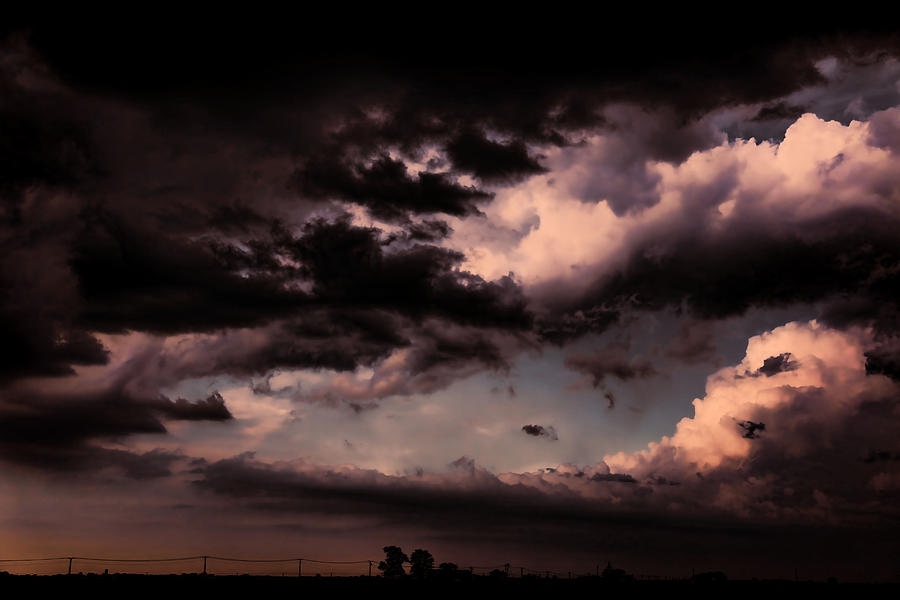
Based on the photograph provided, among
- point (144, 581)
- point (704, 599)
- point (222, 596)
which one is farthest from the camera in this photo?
point (704, 599)

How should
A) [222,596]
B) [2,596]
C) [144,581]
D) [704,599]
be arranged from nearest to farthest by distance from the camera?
[2,596]
[222,596]
[144,581]
[704,599]

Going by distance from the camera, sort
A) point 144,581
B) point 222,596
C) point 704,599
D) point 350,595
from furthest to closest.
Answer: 1. point 704,599
2. point 144,581
3. point 350,595
4. point 222,596

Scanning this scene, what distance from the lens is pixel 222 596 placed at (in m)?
74.0

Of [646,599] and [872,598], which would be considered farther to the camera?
[872,598]

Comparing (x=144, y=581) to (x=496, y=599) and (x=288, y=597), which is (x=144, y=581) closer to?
(x=288, y=597)

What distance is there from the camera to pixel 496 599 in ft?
274

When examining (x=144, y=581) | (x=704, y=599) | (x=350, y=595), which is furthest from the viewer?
(x=704, y=599)

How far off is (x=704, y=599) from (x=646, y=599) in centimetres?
1046

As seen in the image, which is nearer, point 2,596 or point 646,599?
point 2,596

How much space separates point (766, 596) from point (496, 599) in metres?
42.0

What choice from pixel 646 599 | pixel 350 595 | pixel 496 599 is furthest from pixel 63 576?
pixel 646 599

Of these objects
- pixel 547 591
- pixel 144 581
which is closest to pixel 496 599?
pixel 547 591

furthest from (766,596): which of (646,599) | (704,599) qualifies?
(646,599)

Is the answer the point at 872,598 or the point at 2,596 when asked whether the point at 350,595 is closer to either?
the point at 2,596
